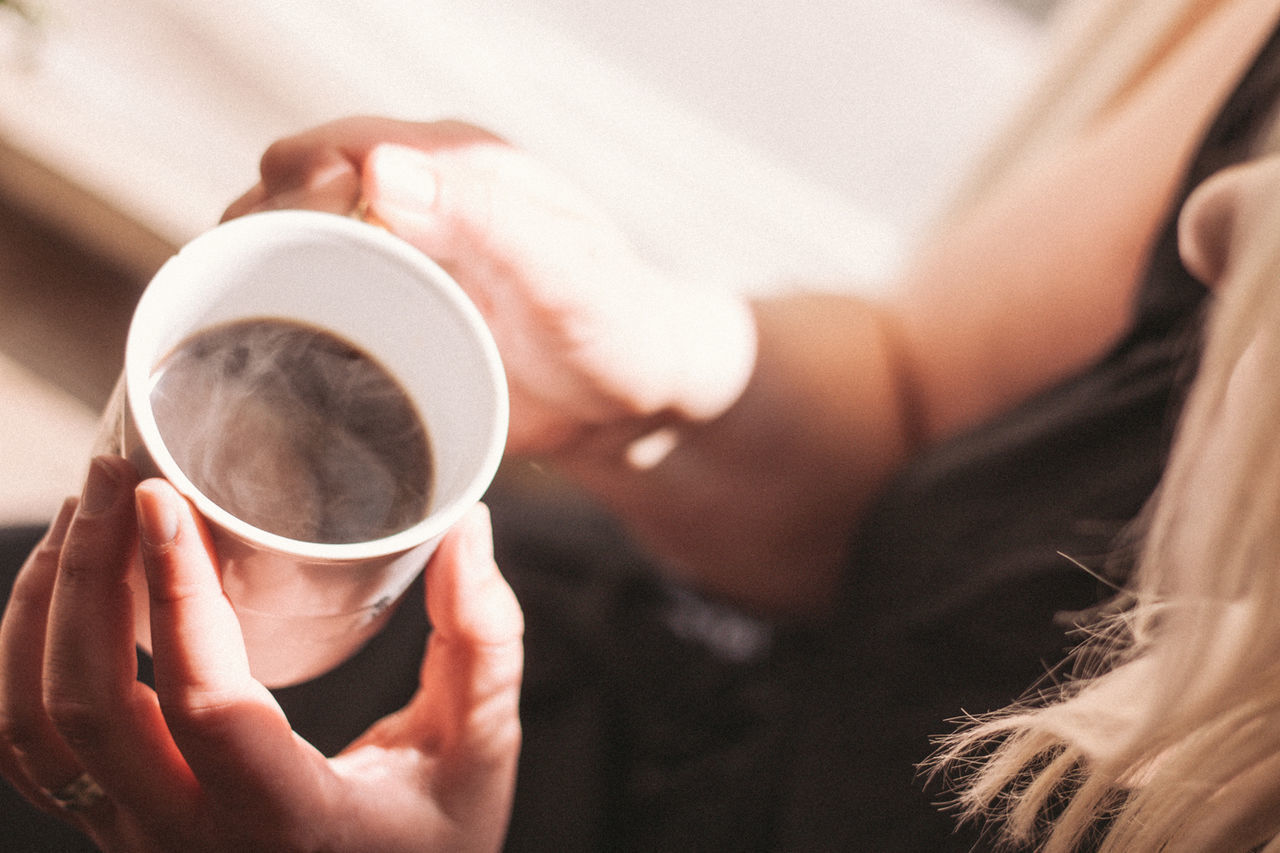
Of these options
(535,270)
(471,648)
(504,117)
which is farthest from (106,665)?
(504,117)

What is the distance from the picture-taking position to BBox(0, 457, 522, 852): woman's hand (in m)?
0.35

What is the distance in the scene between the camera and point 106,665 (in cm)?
38

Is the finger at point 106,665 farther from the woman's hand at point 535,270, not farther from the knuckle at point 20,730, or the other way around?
the woman's hand at point 535,270

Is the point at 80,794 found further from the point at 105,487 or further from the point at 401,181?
the point at 401,181

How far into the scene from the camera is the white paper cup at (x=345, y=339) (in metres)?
0.34

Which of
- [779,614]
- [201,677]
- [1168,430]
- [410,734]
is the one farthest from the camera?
[779,614]

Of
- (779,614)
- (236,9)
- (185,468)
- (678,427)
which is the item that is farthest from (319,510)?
(236,9)

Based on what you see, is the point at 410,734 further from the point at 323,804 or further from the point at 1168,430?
the point at 1168,430

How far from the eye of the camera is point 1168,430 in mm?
653

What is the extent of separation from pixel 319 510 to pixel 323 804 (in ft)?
0.45

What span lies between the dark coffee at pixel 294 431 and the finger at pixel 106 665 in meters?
0.04

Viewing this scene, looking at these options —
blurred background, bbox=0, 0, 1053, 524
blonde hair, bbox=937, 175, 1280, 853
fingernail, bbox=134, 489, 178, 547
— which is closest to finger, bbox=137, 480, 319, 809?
fingernail, bbox=134, 489, 178, 547

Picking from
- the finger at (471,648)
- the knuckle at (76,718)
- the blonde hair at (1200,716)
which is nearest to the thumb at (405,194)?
the finger at (471,648)

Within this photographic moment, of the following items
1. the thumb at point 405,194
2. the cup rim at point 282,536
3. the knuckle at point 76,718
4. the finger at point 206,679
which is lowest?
the knuckle at point 76,718
